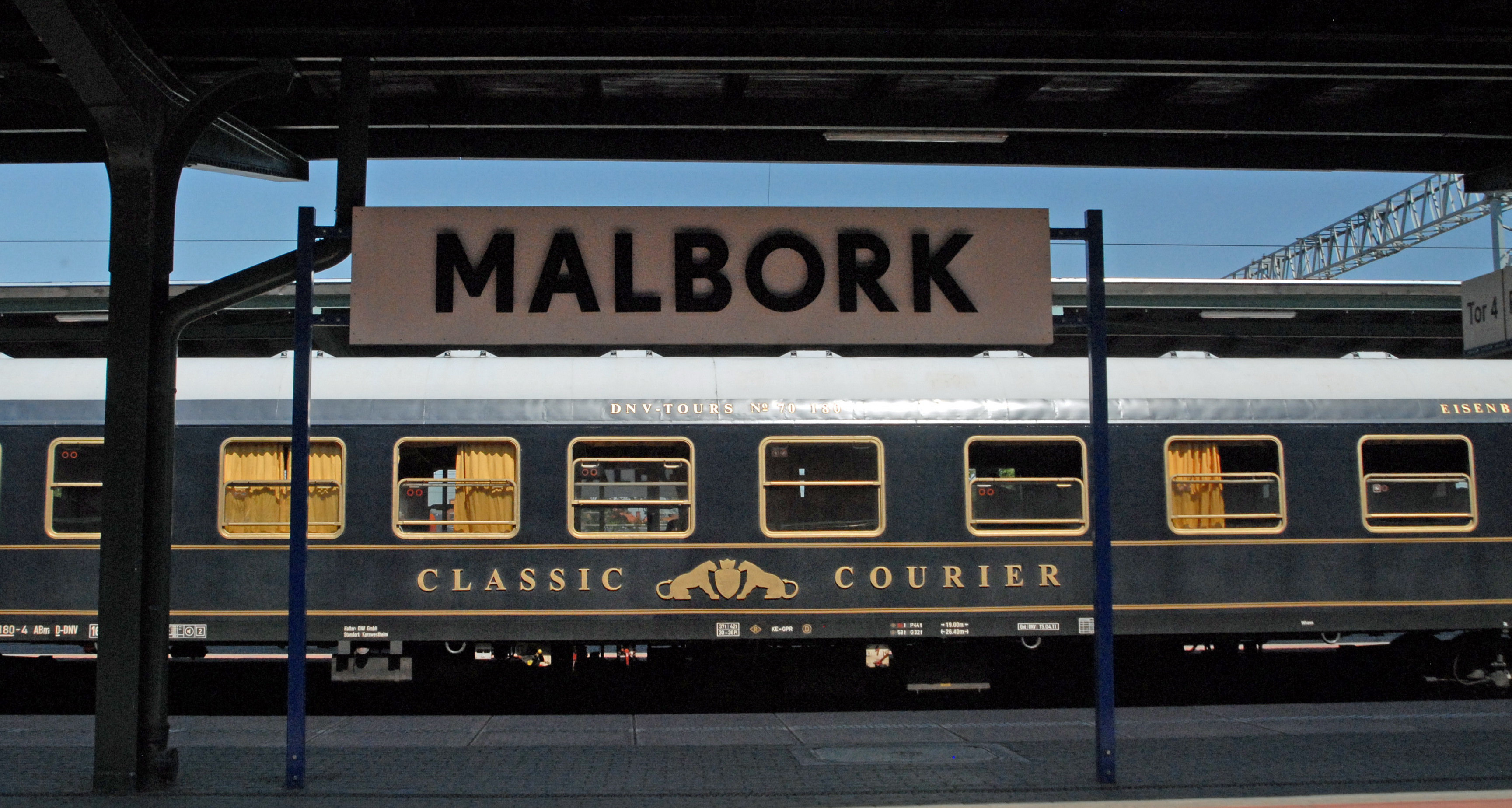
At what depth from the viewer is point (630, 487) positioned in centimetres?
1007

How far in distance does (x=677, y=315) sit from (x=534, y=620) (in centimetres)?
421

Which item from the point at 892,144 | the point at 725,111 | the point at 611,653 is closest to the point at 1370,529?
the point at 892,144

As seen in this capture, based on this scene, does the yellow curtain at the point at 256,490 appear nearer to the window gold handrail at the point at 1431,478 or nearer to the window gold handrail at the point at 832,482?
the window gold handrail at the point at 832,482

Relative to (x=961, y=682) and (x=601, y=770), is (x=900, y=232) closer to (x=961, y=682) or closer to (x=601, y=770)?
(x=601, y=770)

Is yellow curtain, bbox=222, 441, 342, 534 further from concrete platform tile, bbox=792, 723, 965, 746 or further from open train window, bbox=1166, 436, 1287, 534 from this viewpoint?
open train window, bbox=1166, 436, 1287, 534

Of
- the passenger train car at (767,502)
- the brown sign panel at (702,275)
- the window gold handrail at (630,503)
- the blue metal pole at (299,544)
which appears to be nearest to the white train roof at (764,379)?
the passenger train car at (767,502)

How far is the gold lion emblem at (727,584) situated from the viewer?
391 inches

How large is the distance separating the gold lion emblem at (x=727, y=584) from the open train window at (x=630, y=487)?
0.37 metres

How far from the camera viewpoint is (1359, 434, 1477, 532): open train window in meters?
10.5

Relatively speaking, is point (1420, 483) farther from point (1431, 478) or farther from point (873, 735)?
point (873, 735)

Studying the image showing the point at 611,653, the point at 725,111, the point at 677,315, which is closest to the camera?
the point at 677,315

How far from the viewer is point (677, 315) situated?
22.0 ft

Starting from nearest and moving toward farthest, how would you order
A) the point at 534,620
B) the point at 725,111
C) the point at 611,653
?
the point at 725,111, the point at 534,620, the point at 611,653

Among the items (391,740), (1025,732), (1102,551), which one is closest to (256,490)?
(391,740)
